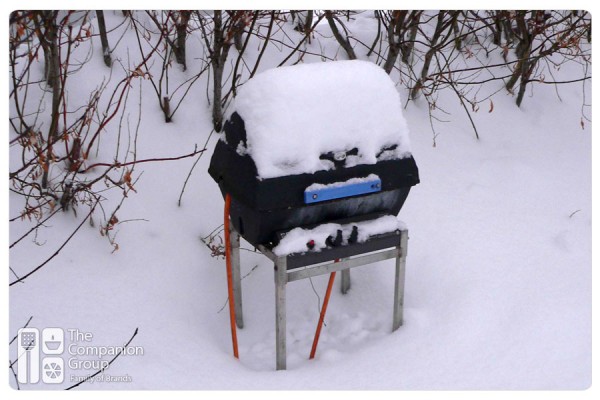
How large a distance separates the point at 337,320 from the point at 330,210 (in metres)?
0.75

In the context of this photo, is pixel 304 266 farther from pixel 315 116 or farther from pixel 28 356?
pixel 28 356

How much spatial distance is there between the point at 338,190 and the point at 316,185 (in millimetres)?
92

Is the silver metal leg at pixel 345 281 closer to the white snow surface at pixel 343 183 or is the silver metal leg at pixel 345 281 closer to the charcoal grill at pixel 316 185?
the charcoal grill at pixel 316 185

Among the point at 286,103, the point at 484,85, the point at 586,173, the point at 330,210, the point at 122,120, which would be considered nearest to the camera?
the point at 286,103

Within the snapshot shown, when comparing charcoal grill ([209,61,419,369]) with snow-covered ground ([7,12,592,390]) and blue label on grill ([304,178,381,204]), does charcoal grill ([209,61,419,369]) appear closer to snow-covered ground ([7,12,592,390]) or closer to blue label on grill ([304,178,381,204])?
blue label on grill ([304,178,381,204])

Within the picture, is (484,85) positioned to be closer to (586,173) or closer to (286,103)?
(586,173)

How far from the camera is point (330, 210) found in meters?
2.85

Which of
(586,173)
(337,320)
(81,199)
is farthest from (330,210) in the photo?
(586,173)

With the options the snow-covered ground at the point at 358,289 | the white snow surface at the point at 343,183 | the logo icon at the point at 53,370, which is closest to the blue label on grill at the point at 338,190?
the white snow surface at the point at 343,183

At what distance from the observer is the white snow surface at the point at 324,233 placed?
2.78 m

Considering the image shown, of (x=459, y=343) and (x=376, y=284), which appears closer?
(x=459, y=343)

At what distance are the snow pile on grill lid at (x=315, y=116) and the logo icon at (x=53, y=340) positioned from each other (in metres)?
1.08

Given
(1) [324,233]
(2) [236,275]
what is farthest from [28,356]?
(1) [324,233]

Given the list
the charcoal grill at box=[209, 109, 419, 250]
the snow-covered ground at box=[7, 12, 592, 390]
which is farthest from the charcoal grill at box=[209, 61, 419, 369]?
the snow-covered ground at box=[7, 12, 592, 390]
